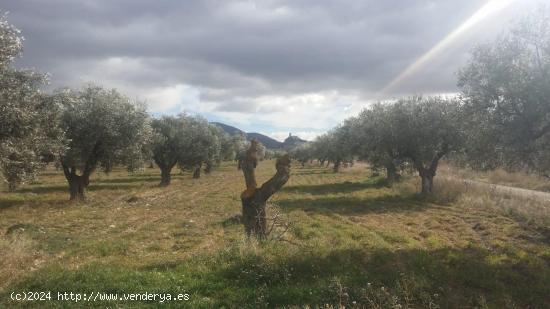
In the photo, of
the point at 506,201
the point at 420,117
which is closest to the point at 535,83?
the point at 506,201

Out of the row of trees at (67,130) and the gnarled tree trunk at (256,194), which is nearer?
the gnarled tree trunk at (256,194)

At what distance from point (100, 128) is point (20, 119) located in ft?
41.7

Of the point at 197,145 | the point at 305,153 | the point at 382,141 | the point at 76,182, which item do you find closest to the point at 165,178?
the point at 197,145

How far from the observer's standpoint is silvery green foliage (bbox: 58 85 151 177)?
31.0 metres

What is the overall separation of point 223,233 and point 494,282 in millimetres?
11420

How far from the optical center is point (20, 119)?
61.9ft

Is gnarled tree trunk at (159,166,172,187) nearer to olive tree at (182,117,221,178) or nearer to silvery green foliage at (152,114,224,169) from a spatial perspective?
silvery green foliage at (152,114,224,169)

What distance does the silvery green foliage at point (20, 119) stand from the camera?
58.7ft

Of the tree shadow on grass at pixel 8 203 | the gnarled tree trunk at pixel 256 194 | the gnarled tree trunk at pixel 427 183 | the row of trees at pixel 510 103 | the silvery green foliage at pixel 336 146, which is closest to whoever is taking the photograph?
the gnarled tree trunk at pixel 256 194

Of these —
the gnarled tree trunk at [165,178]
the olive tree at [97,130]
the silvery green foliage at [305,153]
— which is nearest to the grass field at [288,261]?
the olive tree at [97,130]

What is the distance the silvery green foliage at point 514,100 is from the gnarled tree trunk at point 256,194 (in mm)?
9868

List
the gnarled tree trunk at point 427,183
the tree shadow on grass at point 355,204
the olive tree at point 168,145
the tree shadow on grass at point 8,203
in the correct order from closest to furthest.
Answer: the tree shadow on grass at point 8,203 < the tree shadow on grass at point 355,204 < the gnarled tree trunk at point 427,183 < the olive tree at point 168,145

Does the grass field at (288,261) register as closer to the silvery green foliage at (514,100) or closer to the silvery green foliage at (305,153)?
the silvery green foliage at (514,100)

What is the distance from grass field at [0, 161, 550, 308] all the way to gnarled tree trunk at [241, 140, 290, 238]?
1.19 meters
